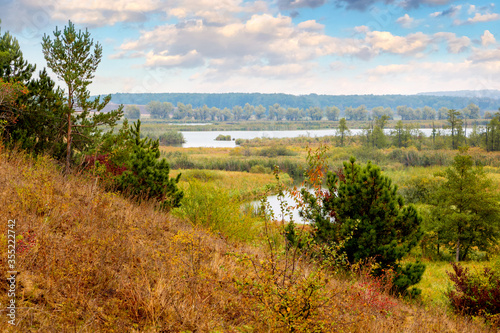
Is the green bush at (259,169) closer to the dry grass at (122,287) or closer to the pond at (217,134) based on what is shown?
the pond at (217,134)

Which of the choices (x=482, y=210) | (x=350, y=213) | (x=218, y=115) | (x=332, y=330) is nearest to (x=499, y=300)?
(x=350, y=213)

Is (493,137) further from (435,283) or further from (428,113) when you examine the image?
(428,113)

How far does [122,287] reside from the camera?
4137mm

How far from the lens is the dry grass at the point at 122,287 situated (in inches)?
142

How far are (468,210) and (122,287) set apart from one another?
17552mm

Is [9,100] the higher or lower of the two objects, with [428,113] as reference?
lower

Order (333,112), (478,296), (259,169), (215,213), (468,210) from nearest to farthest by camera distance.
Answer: (478,296) → (215,213) → (468,210) → (259,169) → (333,112)

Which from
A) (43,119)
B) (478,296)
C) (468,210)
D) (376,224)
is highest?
(43,119)

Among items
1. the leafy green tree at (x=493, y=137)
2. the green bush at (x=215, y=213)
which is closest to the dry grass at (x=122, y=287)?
the green bush at (x=215, y=213)

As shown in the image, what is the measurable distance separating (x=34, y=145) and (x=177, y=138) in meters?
73.6

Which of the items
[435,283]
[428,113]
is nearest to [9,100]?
[435,283]

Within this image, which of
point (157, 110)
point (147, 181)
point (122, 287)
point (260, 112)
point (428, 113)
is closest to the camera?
point (122, 287)

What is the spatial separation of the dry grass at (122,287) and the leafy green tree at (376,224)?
182 cm

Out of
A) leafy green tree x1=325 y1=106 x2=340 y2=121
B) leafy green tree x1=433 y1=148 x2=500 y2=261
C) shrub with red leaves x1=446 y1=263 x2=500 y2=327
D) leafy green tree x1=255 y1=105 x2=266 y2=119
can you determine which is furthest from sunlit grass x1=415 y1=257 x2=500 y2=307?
leafy green tree x1=255 y1=105 x2=266 y2=119
